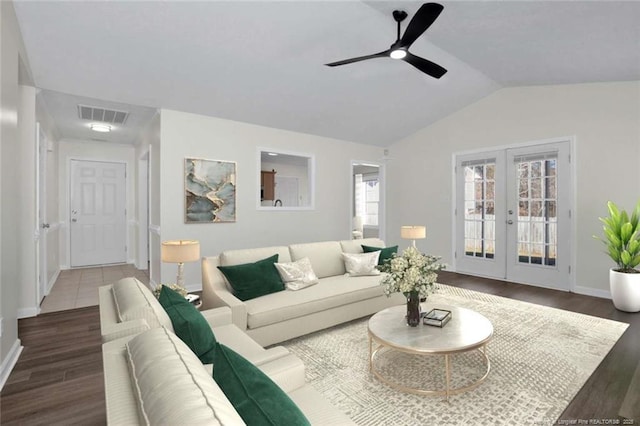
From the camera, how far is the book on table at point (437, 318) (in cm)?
245

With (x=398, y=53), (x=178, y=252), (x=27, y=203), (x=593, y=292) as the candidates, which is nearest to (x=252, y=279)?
(x=178, y=252)

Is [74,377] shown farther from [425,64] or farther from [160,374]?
[425,64]

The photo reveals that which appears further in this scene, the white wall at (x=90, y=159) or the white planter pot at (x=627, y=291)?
the white wall at (x=90, y=159)

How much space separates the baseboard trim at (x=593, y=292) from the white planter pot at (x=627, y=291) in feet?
2.08

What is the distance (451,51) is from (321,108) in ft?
6.52

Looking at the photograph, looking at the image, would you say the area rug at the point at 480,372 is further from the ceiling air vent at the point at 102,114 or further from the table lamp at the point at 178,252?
the ceiling air vent at the point at 102,114

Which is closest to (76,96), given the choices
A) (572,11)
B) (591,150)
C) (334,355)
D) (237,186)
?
(237,186)

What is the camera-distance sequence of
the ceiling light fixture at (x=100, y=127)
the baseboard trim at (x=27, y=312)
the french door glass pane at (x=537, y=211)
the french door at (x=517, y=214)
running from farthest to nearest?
the ceiling light fixture at (x=100, y=127) < the french door glass pane at (x=537, y=211) < the french door at (x=517, y=214) < the baseboard trim at (x=27, y=312)

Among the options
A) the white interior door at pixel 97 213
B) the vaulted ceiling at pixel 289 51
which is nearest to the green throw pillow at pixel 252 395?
the vaulted ceiling at pixel 289 51

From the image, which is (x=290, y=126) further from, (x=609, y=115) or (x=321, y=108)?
(x=609, y=115)

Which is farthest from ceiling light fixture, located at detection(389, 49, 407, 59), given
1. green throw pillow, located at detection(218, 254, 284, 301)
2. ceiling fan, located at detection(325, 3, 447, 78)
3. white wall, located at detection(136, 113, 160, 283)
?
white wall, located at detection(136, 113, 160, 283)

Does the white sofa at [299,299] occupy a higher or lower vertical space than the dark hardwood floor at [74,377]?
higher

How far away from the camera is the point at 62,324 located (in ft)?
11.4

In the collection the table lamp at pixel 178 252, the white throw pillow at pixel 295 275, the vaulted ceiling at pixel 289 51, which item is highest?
the vaulted ceiling at pixel 289 51
